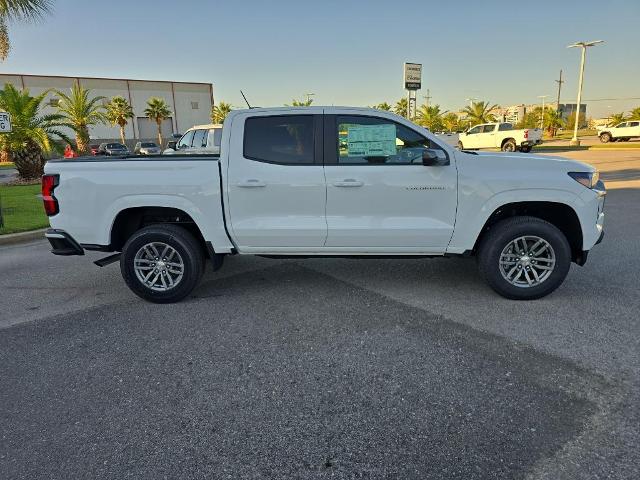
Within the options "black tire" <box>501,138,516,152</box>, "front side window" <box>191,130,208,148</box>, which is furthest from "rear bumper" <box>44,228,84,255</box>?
"black tire" <box>501,138,516,152</box>

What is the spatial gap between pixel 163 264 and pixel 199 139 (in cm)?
1063

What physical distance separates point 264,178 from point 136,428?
8.20 ft

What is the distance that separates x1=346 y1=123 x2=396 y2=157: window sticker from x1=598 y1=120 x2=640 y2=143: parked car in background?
1571 inches

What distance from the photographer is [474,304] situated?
4395 millimetres

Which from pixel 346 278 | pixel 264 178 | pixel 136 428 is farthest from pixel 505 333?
pixel 136 428

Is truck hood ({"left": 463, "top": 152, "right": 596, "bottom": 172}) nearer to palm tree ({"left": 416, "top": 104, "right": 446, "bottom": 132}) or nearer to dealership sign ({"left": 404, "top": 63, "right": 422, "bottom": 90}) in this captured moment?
dealership sign ({"left": 404, "top": 63, "right": 422, "bottom": 90})

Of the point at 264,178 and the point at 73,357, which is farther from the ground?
the point at 264,178

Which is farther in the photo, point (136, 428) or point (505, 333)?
point (505, 333)

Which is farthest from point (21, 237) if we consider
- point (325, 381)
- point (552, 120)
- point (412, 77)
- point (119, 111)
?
point (552, 120)

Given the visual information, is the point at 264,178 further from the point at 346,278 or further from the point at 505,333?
the point at 505,333

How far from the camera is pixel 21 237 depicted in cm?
786

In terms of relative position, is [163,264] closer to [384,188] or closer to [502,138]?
[384,188]

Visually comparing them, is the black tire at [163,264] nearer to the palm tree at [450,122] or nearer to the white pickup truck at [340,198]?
the white pickup truck at [340,198]

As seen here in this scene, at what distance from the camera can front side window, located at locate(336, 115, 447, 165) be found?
4.34m
